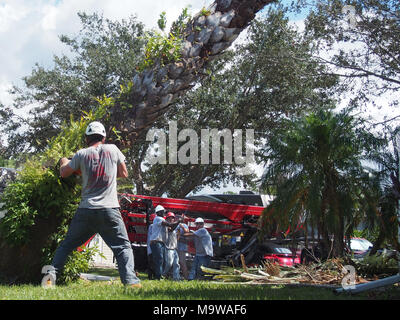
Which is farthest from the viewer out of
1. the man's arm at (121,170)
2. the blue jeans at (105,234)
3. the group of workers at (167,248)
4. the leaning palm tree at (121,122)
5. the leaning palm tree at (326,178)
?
the leaning palm tree at (326,178)

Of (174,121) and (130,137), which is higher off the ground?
(174,121)

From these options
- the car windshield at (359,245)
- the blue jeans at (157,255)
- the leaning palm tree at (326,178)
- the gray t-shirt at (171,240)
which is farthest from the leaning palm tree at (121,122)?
the car windshield at (359,245)

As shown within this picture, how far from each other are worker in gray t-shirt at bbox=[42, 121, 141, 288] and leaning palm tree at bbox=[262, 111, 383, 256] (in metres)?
7.10

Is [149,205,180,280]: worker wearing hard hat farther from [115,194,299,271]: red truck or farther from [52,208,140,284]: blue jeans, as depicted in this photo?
[52,208,140,284]: blue jeans

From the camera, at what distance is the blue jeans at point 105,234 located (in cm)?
499

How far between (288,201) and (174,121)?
32.3ft

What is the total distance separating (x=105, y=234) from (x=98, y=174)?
668mm

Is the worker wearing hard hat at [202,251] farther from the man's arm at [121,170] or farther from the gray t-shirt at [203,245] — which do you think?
the man's arm at [121,170]

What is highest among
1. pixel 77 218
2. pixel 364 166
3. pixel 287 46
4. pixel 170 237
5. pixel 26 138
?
pixel 287 46
